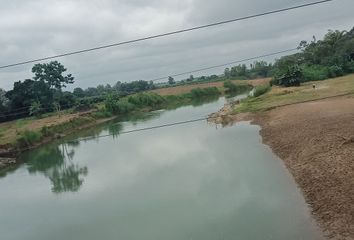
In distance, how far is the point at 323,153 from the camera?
1585cm

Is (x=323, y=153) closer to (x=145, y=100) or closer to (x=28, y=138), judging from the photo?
(x=28, y=138)

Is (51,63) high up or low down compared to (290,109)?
up

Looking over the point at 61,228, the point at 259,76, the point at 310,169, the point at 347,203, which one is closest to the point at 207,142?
the point at 310,169

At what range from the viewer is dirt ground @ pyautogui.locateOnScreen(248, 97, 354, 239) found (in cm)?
1097

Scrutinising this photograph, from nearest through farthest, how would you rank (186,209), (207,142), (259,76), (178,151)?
1. (186,209)
2. (178,151)
3. (207,142)
4. (259,76)

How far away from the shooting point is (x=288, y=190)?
14.0 m

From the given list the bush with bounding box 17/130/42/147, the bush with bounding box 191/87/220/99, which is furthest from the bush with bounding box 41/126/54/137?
the bush with bounding box 191/87/220/99

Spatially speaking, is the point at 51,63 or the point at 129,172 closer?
the point at 129,172

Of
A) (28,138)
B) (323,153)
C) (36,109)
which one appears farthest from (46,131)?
(323,153)

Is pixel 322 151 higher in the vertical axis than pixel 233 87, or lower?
lower

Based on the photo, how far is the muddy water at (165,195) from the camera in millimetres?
12031

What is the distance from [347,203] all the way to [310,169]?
406 centimetres

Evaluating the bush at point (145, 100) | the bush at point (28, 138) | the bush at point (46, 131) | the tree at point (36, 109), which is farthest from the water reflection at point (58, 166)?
the bush at point (145, 100)

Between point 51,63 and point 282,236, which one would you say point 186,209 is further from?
point 51,63
